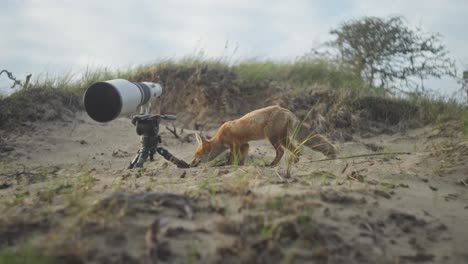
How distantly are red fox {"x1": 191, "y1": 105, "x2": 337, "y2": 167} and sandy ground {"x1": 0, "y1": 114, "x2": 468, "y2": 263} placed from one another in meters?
1.95

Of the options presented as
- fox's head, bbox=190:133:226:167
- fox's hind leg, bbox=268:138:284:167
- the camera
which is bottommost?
fox's head, bbox=190:133:226:167

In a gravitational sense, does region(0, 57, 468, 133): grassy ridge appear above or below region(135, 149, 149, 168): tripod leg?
above

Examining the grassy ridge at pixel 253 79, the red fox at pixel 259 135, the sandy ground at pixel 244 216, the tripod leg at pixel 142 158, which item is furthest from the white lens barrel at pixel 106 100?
the grassy ridge at pixel 253 79

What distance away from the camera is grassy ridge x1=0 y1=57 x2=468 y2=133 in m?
8.40

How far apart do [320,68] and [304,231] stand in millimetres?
9032

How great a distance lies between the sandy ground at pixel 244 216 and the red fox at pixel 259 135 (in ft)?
6.41

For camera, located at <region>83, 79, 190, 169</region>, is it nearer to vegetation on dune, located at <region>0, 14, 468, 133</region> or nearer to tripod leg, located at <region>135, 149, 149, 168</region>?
tripod leg, located at <region>135, 149, 149, 168</region>

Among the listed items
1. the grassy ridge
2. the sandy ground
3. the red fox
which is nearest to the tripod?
the sandy ground

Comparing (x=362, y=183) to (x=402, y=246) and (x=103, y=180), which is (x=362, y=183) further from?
(x=103, y=180)

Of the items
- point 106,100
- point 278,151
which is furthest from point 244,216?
point 278,151

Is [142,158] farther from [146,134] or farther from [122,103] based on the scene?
[122,103]

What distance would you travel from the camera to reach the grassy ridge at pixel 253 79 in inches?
331

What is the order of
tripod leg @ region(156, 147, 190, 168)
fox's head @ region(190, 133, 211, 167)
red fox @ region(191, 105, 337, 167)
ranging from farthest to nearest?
fox's head @ region(190, 133, 211, 167) → red fox @ region(191, 105, 337, 167) → tripod leg @ region(156, 147, 190, 168)

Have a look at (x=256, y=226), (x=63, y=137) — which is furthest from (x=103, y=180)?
(x=63, y=137)
